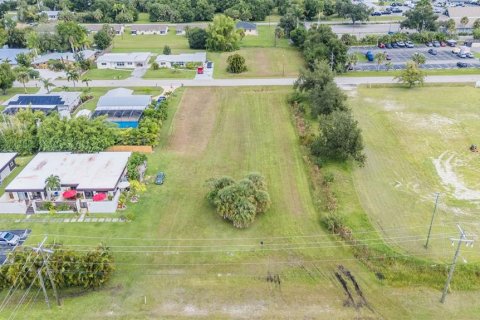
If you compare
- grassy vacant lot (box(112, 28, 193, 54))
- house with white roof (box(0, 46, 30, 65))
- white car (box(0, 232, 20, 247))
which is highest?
house with white roof (box(0, 46, 30, 65))

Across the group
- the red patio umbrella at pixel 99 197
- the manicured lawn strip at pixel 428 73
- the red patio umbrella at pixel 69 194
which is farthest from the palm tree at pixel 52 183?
the manicured lawn strip at pixel 428 73

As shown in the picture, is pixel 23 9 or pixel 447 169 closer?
pixel 447 169

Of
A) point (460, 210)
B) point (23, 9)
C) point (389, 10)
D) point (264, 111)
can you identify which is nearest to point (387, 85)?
point (264, 111)

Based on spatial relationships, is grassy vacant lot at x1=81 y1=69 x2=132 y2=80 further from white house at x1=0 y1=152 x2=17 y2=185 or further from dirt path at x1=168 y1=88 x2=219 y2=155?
white house at x1=0 y1=152 x2=17 y2=185

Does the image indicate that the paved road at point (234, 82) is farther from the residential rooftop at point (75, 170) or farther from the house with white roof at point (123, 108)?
the residential rooftop at point (75, 170)

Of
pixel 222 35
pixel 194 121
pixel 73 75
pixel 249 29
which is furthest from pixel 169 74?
pixel 249 29

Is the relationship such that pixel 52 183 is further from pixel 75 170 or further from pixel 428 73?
pixel 428 73

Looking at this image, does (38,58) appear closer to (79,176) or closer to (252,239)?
(79,176)

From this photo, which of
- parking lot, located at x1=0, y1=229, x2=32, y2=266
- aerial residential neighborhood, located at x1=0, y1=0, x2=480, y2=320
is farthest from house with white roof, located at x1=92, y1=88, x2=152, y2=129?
parking lot, located at x1=0, y1=229, x2=32, y2=266
